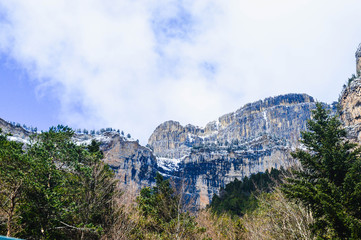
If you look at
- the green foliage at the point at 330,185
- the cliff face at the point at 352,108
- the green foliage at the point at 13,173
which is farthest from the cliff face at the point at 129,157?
the green foliage at the point at 330,185

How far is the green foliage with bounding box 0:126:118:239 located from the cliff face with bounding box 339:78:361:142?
2118 inches

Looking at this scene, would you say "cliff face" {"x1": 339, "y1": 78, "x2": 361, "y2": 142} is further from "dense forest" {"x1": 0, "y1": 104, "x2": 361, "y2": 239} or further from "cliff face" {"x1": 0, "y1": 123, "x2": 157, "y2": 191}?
"cliff face" {"x1": 0, "y1": 123, "x2": 157, "y2": 191}

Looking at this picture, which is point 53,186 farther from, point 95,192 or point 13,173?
point 95,192

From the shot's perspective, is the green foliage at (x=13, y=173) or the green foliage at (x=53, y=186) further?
the green foliage at (x=53, y=186)

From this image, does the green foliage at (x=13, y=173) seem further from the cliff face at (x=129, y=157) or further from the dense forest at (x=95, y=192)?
the cliff face at (x=129, y=157)

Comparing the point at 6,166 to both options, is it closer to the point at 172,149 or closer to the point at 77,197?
the point at 77,197

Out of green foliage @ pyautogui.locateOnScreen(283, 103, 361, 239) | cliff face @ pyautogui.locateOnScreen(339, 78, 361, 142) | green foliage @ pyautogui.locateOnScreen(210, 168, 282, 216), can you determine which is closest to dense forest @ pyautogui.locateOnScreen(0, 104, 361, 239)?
green foliage @ pyautogui.locateOnScreen(283, 103, 361, 239)

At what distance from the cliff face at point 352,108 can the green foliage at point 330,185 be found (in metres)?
44.9

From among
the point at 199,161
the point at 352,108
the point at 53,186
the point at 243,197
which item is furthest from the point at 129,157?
the point at 53,186

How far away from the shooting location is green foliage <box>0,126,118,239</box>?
39.8 feet

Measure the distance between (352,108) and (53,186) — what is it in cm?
6166

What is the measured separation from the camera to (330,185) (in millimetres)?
11531

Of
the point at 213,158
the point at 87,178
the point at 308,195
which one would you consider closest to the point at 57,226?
the point at 87,178

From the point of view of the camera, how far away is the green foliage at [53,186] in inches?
477
